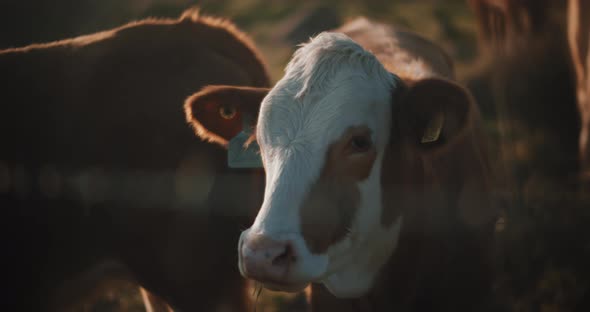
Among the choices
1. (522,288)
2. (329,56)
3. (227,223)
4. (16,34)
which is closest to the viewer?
(329,56)

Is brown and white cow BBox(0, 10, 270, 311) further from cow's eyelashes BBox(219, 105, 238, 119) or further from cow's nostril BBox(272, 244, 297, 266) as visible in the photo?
cow's nostril BBox(272, 244, 297, 266)

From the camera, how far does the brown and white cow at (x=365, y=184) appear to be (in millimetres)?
2479

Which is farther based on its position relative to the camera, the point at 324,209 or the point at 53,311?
the point at 53,311

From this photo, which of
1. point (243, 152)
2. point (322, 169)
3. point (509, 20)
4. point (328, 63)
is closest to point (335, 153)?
point (322, 169)

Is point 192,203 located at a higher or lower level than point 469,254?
higher

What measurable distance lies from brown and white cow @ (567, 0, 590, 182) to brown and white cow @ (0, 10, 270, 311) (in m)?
4.12

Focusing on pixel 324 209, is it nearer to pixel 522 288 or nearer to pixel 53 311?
pixel 53 311

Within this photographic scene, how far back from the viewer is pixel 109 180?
3.28m

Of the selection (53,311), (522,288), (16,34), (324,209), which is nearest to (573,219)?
(522,288)

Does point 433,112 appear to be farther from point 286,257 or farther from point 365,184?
point 286,257

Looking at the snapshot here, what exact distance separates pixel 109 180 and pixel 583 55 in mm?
4995

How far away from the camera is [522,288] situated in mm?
4832

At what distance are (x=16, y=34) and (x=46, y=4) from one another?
3.24ft

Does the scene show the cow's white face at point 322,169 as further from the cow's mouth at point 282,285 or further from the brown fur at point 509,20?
the brown fur at point 509,20
